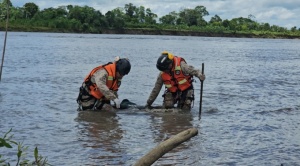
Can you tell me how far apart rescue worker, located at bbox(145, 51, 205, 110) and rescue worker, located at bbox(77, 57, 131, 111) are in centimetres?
89

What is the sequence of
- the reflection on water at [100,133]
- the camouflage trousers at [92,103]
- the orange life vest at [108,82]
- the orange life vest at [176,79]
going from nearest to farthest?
the reflection on water at [100,133] < the orange life vest at [108,82] < the orange life vest at [176,79] < the camouflage trousers at [92,103]

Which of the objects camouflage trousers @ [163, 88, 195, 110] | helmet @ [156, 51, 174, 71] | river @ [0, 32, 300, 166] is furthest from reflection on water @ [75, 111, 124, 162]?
helmet @ [156, 51, 174, 71]

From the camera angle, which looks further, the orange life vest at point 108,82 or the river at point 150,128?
the orange life vest at point 108,82

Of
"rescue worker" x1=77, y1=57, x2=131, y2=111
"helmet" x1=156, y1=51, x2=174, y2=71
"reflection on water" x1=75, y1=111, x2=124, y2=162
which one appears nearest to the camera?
"reflection on water" x1=75, y1=111, x2=124, y2=162

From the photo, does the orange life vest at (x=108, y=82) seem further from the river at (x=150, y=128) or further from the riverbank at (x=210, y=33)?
the riverbank at (x=210, y=33)

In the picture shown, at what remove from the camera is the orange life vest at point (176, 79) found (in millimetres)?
13053

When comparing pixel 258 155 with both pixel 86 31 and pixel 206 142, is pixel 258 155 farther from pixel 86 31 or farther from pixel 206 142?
pixel 86 31

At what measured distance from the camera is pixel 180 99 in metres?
13.9

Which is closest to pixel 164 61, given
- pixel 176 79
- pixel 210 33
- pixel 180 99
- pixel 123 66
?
pixel 176 79

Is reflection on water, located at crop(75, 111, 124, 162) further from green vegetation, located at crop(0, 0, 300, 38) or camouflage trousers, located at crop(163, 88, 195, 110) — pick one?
green vegetation, located at crop(0, 0, 300, 38)

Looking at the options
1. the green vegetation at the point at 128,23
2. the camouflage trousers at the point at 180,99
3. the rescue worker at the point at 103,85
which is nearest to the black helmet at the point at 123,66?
the rescue worker at the point at 103,85

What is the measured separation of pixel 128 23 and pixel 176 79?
158781mm

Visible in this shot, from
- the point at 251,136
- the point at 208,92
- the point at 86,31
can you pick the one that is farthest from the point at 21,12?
the point at 251,136

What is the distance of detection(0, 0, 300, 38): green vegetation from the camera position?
146 metres
